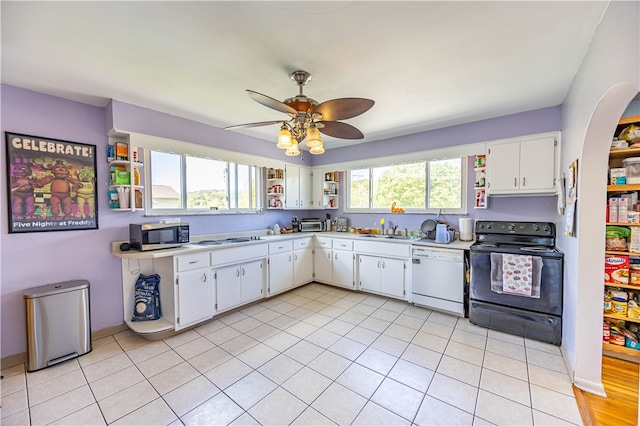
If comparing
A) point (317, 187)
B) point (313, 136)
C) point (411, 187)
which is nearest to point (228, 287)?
point (313, 136)

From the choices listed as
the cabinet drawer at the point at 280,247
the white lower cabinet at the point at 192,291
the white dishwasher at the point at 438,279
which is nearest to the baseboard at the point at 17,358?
Result: the white lower cabinet at the point at 192,291

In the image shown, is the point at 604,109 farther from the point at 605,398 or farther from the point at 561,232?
the point at 605,398

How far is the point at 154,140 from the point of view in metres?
2.97

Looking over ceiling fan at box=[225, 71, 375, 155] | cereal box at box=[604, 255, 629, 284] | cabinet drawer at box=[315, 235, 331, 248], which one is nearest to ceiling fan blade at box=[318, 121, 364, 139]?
ceiling fan at box=[225, 71, 375, 155]

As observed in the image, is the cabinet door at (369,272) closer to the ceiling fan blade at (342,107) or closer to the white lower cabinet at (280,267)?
the white lower cabinet at (280,267)

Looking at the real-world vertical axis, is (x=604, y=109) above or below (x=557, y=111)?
below

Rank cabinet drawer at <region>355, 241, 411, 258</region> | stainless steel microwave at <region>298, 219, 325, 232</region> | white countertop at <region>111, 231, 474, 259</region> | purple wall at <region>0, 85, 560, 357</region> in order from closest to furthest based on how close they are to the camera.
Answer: purple wall at <region>0, 85, 560, 357</region>, white countertop at <region>111, 231, 474, 259</region>, cabinet drawer at <region>355, 241, 411, 258</region>, stainless steel microwave at <region>298, 219, 325, 232</region>

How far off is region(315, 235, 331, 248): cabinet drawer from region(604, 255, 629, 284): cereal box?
315 centimetres

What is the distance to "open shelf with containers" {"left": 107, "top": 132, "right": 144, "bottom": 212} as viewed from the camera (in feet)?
8.94

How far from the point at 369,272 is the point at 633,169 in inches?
114

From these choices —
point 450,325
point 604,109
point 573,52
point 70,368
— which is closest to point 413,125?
point 573,52

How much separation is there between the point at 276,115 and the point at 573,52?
2.82m

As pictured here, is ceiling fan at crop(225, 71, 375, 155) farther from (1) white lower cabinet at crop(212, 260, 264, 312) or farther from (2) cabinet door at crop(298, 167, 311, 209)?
(2) cabinet door at crop(298, 167, 311, 209)

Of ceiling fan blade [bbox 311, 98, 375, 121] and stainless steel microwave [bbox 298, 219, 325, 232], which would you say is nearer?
ceiling fan blade [bbox 311, 98, 375, 121]
